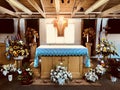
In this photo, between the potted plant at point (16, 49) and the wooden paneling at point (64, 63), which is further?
the wooden paneling at point (64, 63)

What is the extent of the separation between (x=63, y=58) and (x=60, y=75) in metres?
0.65

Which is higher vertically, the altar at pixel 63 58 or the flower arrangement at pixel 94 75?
the altar at pixel 63 58

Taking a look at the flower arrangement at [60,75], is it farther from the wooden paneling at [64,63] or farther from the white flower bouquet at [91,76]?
the white flower bouquet at [91,76]

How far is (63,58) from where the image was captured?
5.14m

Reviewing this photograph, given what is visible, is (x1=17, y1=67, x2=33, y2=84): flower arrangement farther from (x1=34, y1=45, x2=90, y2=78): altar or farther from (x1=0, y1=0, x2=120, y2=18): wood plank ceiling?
(x1=0, y1=0, x2=120, y2=18): wood plank ceiling

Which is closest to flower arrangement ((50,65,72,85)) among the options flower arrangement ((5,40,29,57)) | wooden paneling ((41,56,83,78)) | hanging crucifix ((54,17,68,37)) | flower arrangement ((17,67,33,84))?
wooden paneling ((41,56,83,78))

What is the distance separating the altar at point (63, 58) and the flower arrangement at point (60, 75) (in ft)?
1.06

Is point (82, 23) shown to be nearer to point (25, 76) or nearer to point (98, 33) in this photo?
point (98, 33)

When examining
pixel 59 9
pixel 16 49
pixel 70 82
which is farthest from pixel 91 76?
pixel 59 9

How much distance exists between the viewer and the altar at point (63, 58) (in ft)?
16.6

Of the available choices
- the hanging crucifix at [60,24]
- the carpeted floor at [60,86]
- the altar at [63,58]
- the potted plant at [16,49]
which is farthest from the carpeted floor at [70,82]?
the hanging crucifix at [60,24]

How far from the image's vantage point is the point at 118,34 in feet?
27.9

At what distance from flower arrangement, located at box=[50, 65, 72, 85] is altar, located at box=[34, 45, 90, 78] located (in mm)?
323

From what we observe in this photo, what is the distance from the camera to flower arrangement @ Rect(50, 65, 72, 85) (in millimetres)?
4626
